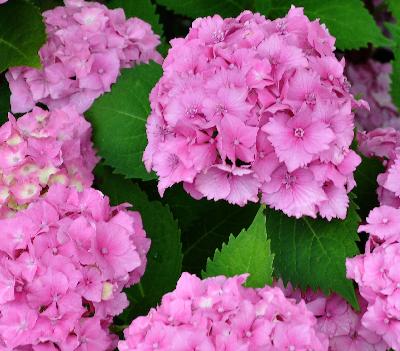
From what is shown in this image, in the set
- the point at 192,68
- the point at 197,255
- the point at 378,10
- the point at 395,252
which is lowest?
the point at 197,255

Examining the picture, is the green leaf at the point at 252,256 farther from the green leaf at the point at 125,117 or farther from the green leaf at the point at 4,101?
the green leaf at the point at 4,101

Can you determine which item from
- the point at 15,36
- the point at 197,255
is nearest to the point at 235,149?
the point at 197,255

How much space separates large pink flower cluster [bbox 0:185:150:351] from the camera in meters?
1.16

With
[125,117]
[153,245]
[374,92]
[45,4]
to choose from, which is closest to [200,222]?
[153,245]

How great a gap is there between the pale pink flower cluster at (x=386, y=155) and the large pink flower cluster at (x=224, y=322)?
1.09ft

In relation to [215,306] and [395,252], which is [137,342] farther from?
[395,252]

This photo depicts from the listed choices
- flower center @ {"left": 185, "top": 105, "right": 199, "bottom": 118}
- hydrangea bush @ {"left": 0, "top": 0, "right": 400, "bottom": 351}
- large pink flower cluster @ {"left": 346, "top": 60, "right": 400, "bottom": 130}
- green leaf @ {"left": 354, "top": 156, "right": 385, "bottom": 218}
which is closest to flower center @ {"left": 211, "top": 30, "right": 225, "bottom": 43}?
hydrangea bush @ {"left": 0, "top": 0, "right": 400, "bottom": 351}

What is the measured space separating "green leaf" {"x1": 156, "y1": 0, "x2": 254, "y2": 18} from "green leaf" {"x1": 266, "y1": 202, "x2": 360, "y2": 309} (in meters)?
0.66

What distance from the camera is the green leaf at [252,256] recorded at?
1222 mm

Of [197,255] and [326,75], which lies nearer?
→ [326,75]

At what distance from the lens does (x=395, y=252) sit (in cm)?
124

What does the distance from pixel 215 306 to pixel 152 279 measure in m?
0.38

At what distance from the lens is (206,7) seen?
183cm

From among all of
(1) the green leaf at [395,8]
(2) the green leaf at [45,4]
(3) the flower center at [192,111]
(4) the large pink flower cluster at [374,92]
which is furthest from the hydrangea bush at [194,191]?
(4) the large pink flower cluster at [374,92]
